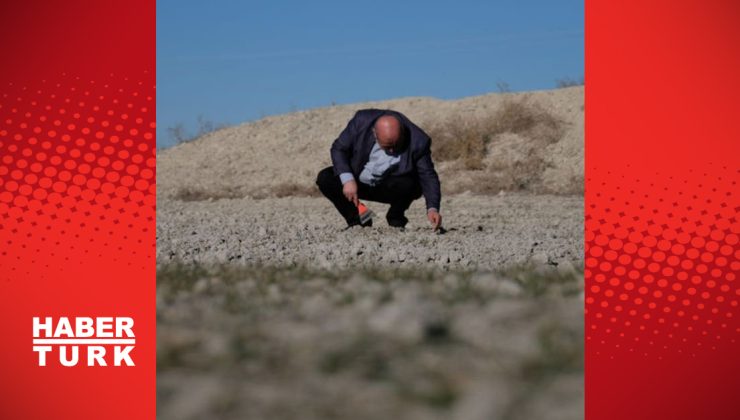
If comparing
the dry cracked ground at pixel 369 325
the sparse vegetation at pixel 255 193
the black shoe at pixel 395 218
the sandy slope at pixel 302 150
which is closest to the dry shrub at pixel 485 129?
the sandy slope at pixel 302 150

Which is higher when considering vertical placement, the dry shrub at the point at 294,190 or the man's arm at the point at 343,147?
the man's arm at the point at 343,147

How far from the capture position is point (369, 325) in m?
4.21

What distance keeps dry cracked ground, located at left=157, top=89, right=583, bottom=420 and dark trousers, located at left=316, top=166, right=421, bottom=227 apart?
0.30 m

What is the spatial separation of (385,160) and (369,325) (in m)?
5.00

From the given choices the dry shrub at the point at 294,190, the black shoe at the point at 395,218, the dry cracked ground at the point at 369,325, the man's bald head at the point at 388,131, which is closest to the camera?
the dry cracked ground at the point at 369,325

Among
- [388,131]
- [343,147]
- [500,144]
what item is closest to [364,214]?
[343,147]

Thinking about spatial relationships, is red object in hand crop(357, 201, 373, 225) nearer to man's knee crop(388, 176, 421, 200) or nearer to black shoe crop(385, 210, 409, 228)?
black shoe crop(385, 210, 409, 228)

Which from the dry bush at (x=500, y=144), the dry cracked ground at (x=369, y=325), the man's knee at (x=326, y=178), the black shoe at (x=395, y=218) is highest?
the dry bush at (x=500, y=144)

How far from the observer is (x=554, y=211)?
47.9 feet

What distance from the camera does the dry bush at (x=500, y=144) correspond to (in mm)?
20312

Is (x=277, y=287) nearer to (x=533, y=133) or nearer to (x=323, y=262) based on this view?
(x=323, y=262)

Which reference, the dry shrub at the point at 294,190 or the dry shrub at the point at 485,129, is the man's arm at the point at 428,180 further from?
the dry shrub at the point at 485,129

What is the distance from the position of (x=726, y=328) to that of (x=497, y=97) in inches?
912

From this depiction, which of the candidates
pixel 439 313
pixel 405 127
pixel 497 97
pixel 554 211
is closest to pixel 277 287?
pixel 439 313
